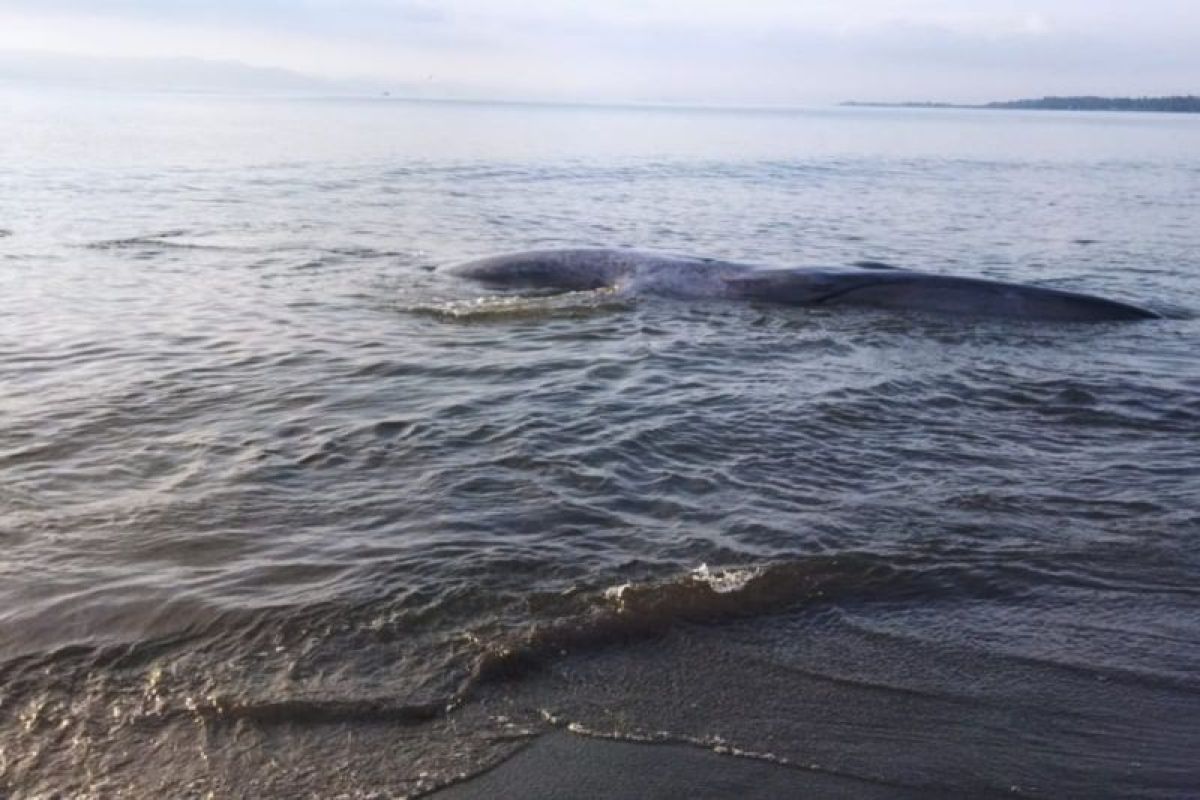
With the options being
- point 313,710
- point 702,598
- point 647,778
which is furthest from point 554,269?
point 647,778

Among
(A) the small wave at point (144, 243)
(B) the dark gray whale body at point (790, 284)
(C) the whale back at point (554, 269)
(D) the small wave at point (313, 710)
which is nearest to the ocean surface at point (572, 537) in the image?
(D) the small wave at point (313, 710)

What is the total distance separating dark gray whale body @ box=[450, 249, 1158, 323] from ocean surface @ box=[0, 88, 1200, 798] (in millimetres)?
380

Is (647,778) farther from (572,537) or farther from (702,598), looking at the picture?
(572,537)

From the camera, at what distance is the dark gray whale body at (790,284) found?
12.5m

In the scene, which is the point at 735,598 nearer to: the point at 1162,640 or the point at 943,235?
the point at 1162,640

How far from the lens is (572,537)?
5.95 metres

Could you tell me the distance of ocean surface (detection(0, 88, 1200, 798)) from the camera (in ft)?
13.5

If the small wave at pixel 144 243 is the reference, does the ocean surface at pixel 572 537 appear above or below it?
below

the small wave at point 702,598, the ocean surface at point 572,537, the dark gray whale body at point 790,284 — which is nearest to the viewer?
the ocean surface at point 572,537

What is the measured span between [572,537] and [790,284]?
25.7 feet

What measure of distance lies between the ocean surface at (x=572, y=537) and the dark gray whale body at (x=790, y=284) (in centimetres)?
38

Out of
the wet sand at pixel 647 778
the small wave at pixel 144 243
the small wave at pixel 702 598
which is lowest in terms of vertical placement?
the wet sand at pixel 647 778

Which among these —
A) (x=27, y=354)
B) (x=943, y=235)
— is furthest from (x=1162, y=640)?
(x=943, y=235)

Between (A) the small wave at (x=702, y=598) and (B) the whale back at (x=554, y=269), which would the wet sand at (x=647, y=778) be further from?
(B) the whale back at (x=554, y=269)
